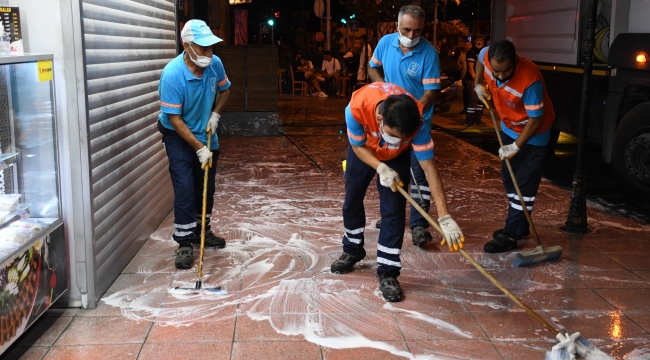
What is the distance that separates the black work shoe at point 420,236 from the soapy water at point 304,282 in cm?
12

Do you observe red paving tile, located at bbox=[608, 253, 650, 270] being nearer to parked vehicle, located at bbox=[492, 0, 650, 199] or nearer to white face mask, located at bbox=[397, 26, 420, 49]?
parked vehicle, located at bbox=[492, 0, 650, 199]

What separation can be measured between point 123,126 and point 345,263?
2.03m

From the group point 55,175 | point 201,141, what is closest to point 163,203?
point 201,141

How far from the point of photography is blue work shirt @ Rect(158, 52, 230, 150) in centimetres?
530

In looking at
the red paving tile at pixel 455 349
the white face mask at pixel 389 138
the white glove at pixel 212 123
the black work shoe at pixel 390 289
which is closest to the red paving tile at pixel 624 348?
the red paving tile at pixel 455 349

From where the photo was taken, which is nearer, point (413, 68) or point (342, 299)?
point (342, 299)

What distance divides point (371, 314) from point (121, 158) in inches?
90.2

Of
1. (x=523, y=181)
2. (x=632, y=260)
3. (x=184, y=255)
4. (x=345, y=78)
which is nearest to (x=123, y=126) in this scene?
(x=184, y=255)

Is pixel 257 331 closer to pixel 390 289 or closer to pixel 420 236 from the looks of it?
pixel 390 289

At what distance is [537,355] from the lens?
4008 mm

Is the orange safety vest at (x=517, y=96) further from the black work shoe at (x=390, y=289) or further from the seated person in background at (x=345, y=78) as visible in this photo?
the seated person in background at (x=345, y=78)

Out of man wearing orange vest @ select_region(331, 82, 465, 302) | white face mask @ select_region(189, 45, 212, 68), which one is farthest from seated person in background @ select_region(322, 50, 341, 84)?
man wearing orange vest @ select_region(331, 82, 465, 302)

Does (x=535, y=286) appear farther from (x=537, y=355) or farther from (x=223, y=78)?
(x=223, y=78)

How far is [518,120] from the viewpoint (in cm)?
587
